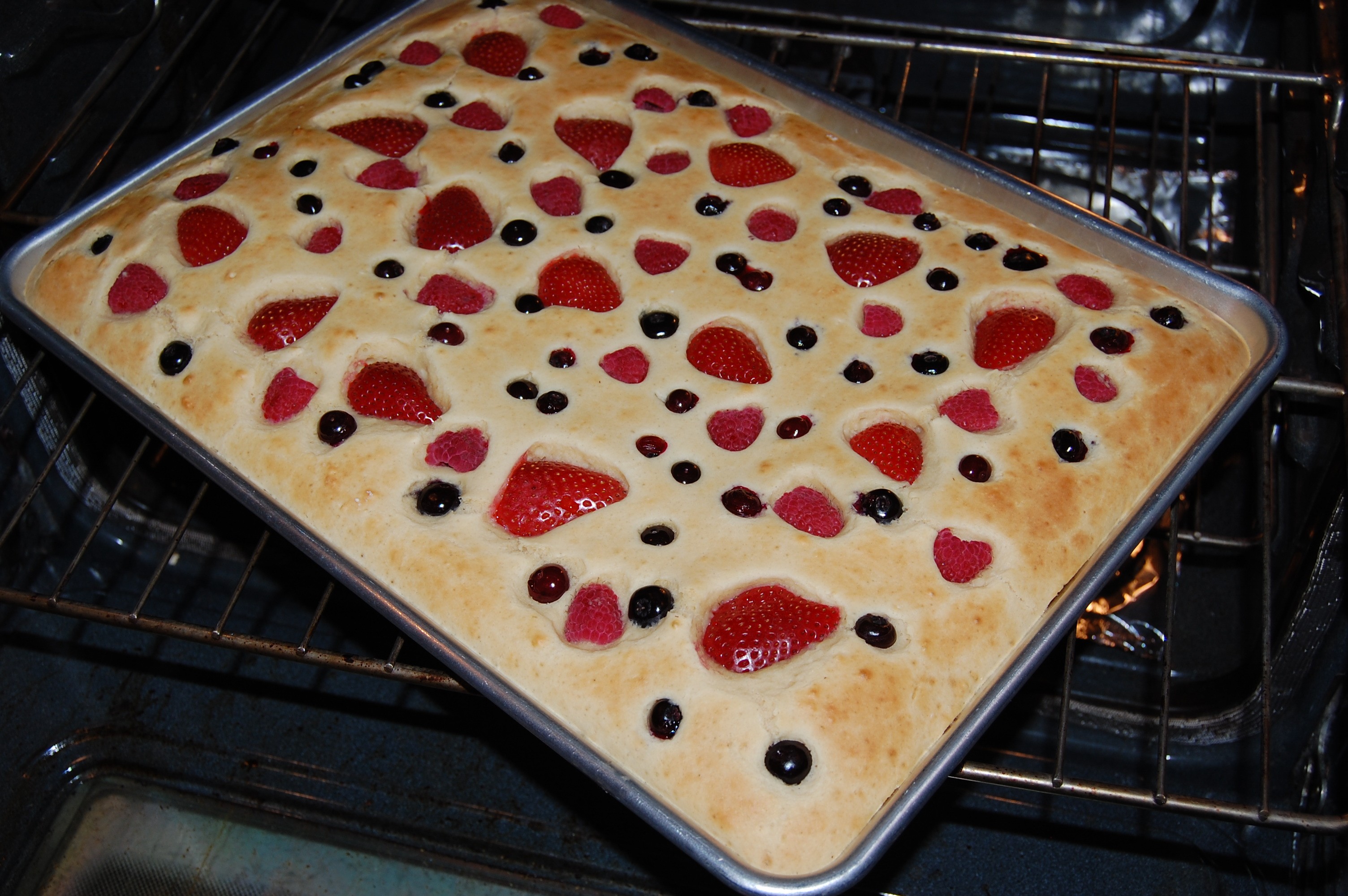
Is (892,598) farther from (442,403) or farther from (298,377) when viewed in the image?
(298,377)

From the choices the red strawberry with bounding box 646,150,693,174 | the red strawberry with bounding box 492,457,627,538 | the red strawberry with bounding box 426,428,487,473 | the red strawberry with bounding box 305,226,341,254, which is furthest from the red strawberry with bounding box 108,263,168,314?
the red strawberry with bounding box 646,150,693,174

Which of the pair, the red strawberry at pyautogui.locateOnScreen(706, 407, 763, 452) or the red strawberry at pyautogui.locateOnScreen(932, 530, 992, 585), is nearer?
the red strawberry at pyautogui.locateOnScreen(932, 530, 992, 585)

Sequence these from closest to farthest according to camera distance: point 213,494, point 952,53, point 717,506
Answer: point 717,506, point 952,53, point 213,494

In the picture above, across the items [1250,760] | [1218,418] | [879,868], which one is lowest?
[879,868]

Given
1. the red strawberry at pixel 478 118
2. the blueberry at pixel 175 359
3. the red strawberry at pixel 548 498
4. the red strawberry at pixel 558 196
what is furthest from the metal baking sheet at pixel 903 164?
the red strawberry at pixel 558 196

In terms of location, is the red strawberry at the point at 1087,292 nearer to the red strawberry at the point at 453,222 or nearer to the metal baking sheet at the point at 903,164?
the metal baking sheet at the point at 903,164

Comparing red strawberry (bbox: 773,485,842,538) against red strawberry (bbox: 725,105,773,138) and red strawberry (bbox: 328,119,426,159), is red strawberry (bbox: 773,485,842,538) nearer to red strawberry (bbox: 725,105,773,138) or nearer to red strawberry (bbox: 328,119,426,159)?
red strawberry (bbox: 725,105,773,138)

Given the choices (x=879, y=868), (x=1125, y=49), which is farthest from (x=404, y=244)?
(x=1125, y=49)

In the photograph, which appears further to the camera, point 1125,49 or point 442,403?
point 1125,49
